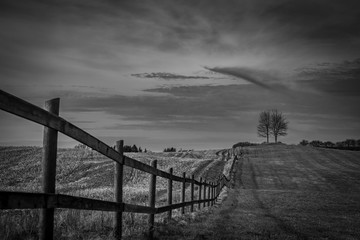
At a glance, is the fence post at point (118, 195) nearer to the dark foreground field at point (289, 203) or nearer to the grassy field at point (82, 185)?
the grassy field at point (82, 185)

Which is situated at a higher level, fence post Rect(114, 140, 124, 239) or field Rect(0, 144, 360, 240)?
fence post Rect(114, 140, 124, 239)

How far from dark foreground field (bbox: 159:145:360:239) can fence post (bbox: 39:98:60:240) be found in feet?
11.8

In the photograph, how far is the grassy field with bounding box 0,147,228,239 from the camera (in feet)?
22.2

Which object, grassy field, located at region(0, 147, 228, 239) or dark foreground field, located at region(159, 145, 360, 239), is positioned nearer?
grassy field, located at region(0, 147, 228, 239)

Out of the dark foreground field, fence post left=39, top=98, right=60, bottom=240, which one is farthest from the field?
fence post left=39, top=98, right=60, bottom=240

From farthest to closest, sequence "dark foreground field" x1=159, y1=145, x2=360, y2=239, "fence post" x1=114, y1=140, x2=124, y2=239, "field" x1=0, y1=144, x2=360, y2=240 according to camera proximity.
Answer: "dark foreground field" x1=159, y1=145, x2=360, y2=239 < "field" x1=0, y1=144, x2=360, y2=240 < "fence post" x1=114, y1=140, x2=124, y2=239

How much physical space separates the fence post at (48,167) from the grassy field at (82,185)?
141cm

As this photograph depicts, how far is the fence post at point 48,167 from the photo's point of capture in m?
4.59

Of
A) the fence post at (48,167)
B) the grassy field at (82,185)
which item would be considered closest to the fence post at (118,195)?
the grassy field at (82,185)

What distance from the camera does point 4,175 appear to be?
3550 cm

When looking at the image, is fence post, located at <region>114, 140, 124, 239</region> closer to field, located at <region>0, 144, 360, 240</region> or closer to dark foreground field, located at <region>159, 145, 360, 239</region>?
field, located at <region>0, 144, 360, 240</region>

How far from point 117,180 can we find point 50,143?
2.39 meters

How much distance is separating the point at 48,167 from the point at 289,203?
18511 mm

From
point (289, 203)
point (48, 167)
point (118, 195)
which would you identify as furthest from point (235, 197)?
point (48, 167)
